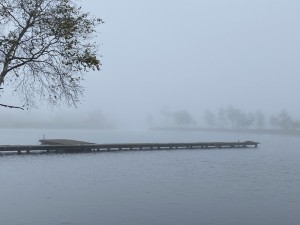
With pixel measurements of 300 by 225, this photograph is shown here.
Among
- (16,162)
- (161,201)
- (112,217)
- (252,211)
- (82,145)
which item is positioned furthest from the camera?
(82,145)

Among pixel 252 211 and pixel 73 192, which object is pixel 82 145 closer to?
pixel 73 192

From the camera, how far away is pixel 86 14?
14.2 metres

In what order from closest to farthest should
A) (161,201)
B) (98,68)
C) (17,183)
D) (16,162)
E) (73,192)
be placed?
(98,68), (161,201), (73,192), (17,183), (16,162)

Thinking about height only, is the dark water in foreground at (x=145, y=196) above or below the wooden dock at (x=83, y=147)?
below

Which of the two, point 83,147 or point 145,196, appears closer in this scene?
point 145,196

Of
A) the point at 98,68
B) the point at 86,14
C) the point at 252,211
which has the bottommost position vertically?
the point at 252,211

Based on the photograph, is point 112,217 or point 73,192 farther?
point 73,192

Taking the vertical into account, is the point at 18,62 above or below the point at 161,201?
→ above

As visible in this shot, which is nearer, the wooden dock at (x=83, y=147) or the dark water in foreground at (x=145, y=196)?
the dark water in foreground at (x=145, y=196)

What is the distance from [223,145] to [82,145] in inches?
1692

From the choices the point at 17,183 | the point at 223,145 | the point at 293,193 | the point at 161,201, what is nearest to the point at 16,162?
the point at 17,183

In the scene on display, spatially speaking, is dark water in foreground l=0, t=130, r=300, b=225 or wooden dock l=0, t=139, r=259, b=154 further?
wooden dock l=0, t=139, r=259, b=154

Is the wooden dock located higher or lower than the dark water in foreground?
higher

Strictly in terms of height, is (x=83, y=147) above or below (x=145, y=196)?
above
